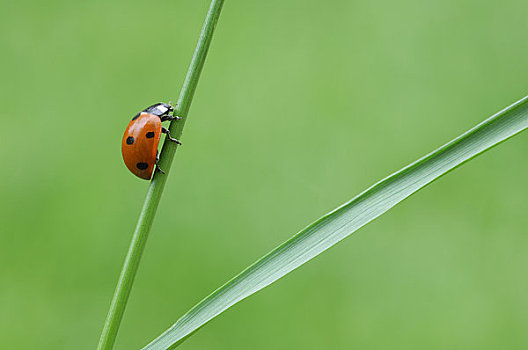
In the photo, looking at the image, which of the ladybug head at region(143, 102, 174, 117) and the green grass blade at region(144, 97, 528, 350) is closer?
the green grass blade at region(144, 97, 528, 350)

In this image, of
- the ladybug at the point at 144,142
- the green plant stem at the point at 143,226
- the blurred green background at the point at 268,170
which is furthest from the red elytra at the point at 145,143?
the blurred green background at the point at 268,170

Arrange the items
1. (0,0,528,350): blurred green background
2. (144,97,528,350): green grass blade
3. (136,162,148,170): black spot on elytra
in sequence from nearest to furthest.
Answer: (144,97,528,350): green grass blade, (136,162,148,170): black spot on elytra, (0,0,528,350): blurred green background

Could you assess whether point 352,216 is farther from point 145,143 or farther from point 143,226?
point 145,143

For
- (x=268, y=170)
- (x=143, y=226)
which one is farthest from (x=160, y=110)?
(x=268, y=170)

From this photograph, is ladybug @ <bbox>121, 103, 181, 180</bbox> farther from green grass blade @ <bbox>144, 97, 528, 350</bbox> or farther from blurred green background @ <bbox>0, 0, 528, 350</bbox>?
blurred green background @ <bbox>0, 0, 528, 350</bbox>

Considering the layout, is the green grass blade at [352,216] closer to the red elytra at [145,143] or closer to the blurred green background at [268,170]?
the red elytra at [145,143]

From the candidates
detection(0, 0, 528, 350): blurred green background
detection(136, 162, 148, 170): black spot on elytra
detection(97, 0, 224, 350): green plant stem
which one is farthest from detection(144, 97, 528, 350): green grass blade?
detection(0, 0, 528, 350): blurred green background

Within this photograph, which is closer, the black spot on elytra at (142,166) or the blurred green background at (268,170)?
the black spot on elytra at (142,166)
